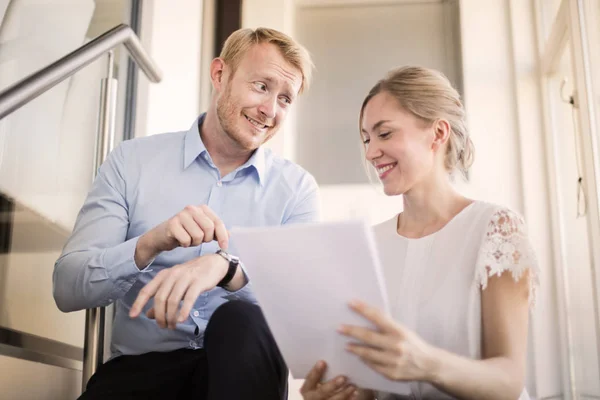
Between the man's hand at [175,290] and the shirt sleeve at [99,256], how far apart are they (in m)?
0.18

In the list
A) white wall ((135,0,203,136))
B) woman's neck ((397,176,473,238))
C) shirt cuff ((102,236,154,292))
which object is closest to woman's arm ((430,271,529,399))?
woman's neck ((397,176,473,238))

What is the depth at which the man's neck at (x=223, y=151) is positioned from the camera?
166 centimetres

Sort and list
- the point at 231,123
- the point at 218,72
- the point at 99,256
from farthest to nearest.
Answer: the point at 218,72, the point at 231,123, the point at 99,256

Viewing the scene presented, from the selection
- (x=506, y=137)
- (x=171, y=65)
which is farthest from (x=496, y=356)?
(x=506, y=137)

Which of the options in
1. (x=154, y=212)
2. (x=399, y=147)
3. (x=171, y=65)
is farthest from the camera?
(x=171, y=65)

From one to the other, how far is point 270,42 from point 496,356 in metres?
1.06

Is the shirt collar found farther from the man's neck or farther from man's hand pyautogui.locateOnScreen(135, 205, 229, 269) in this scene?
man's hand pyautogui.locateOnScreen(135, 205, 229, 269)

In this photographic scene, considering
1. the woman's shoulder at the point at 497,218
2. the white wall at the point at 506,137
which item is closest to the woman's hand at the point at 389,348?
the woman's shoulder at the point at 497,218

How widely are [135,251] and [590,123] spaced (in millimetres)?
2067

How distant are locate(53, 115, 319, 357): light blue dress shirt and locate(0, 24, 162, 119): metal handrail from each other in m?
0.25

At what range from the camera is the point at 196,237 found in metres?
1.09

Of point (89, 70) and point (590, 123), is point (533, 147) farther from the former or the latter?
point (89, 70)

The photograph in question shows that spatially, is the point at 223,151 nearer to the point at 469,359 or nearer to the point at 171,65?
the point at 469,359

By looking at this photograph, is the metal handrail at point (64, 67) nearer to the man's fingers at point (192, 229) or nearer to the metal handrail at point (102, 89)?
the metal handrail at point (102, 89)
